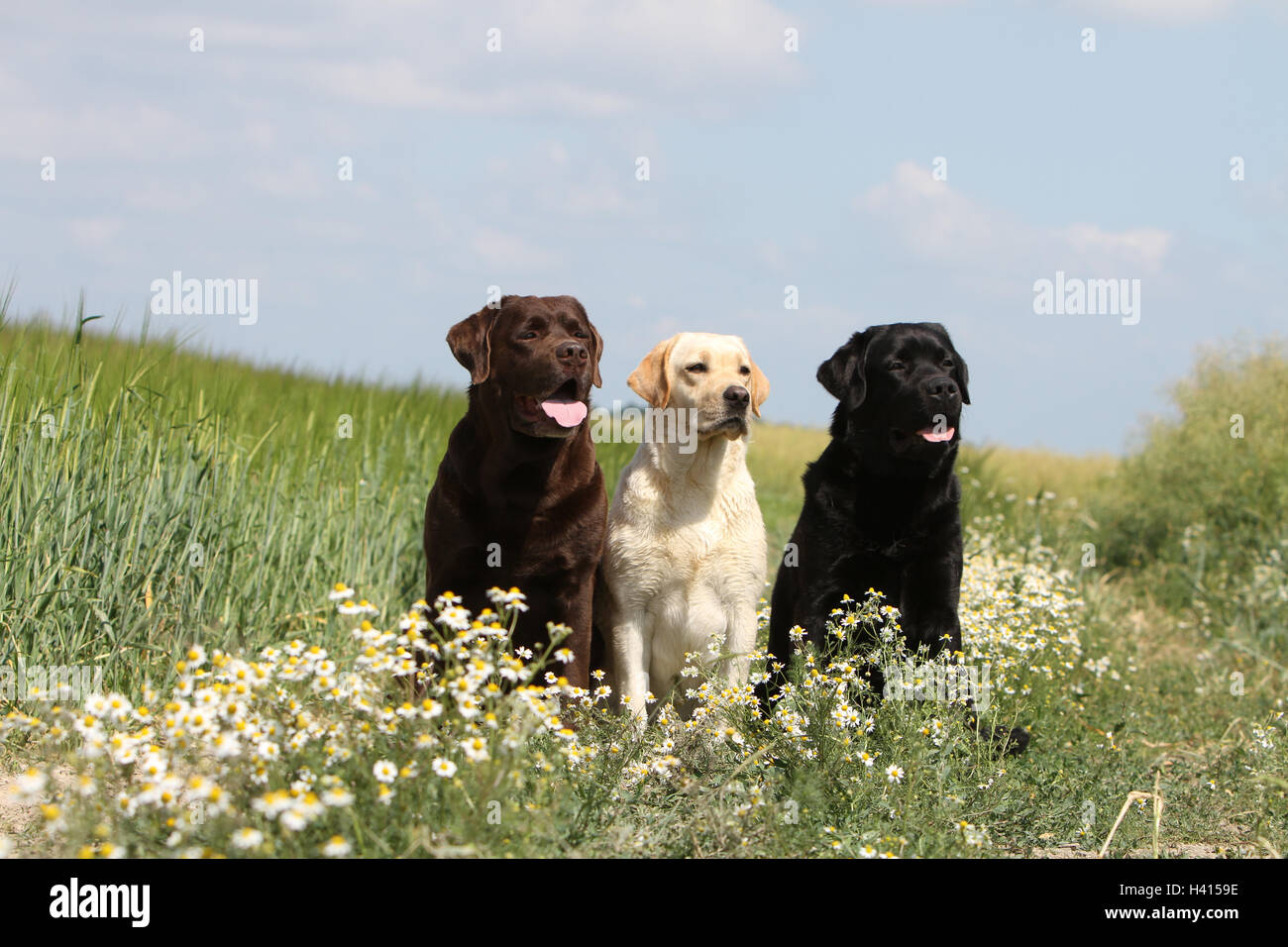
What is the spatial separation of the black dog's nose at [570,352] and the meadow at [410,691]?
1140 millimetres

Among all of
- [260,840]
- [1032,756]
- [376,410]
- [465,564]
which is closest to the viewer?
[260,840]

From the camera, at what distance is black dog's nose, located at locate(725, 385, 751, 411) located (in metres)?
4.84

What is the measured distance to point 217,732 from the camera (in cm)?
295

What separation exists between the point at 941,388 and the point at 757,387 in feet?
2.74

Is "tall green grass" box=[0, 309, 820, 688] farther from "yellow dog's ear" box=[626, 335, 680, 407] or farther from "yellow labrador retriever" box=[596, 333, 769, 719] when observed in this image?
"yellow dog's ear" box=[626, 335, 680, 407]

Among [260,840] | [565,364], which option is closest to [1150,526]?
[565,364]

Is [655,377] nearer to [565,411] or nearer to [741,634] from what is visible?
[565,411]

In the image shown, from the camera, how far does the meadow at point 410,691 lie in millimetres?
2949

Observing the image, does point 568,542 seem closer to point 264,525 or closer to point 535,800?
point 535,800

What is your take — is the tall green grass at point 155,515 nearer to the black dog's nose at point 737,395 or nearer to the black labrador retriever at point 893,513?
the black dog's nose at point 737,395

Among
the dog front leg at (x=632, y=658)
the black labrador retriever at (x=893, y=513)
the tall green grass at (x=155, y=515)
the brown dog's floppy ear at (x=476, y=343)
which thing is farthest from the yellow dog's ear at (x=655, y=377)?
the tall green grass at (x=155, y=515)

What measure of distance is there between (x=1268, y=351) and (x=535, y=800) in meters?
11.9

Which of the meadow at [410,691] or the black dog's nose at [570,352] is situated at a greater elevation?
the black dog's nose at [570,352]

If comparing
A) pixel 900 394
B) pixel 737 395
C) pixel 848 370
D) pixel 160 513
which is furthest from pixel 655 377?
pixel 160 513
